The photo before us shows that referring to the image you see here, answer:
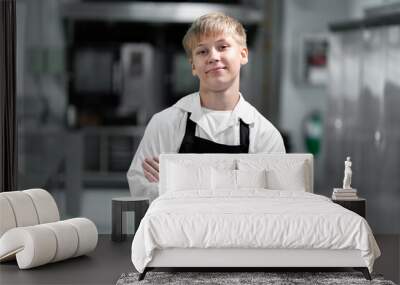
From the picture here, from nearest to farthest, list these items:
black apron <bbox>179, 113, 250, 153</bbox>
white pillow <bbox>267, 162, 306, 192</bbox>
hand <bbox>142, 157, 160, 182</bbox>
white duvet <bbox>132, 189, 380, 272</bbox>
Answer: white duvet <bbox>132, 189, 380, 272</bbox> < white pillow <bbox>267, 162, 306, 192</bbox> < black apron <bbox>179, 113, 250, 153</bbox> < hand <bbox>142, 157, 160, 182</bbox>

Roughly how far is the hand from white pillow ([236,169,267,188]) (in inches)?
38.6

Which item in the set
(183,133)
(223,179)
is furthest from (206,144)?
(223,179)

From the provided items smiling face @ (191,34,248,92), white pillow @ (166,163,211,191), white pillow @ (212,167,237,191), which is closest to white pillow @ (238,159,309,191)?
white pillow @ (212,167,237,191)

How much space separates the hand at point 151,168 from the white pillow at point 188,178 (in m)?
0.60

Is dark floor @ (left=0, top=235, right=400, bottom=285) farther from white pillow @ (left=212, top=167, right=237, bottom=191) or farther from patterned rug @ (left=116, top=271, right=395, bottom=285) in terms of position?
white pillow @ (left=212, top=167, right=237, bottom=191)

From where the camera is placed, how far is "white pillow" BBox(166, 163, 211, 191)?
620 cm

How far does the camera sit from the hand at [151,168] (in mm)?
6910

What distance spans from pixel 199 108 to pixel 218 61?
455 millimetres

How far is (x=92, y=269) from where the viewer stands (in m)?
5.50

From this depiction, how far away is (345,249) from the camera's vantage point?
16.6 feet

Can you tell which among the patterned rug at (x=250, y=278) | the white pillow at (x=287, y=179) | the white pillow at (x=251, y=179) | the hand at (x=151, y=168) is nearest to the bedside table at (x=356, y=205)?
the white pillow at (x=287, y=179)

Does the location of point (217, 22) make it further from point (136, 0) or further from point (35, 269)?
point (35, 269)

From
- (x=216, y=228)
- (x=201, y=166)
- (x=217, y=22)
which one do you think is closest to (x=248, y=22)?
(x=217, y=22)

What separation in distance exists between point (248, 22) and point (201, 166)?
203cm
